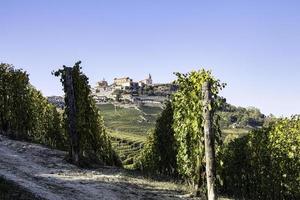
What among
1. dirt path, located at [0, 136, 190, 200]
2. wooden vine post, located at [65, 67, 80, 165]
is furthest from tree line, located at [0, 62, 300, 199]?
dirt path, located at [0, 136, 190, 200]

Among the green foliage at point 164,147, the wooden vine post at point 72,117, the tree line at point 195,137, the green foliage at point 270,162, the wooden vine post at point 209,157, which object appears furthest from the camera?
the green foliage at point 164,147

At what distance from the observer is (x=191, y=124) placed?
92.9ft

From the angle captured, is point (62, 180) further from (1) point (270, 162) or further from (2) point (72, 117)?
(1) point (270, 162)

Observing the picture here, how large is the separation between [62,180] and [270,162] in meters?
16.2

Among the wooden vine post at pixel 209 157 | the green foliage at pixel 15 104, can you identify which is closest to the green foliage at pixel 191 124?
A: the wooden vine post at pixel 209 157

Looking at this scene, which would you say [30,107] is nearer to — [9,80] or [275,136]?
[9,80]

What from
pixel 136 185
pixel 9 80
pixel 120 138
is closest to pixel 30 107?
pixel 9 80

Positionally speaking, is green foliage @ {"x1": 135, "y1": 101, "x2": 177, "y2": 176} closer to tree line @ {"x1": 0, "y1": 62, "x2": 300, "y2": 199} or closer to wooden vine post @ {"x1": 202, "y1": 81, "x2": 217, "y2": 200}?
tree line @ {"x1": 0, "y1": 62, "x2": 300, "y2": 199}

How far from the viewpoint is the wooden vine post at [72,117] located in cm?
3072

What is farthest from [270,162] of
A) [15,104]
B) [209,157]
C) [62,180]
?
[15,104]

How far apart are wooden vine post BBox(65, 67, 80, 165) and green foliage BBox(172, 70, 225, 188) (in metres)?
6.83

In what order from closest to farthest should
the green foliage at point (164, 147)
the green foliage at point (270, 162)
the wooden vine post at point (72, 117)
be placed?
the wooden vine post at point (72, 117) → the green foliage at point (270, 162) → the green foliage at point (164, 147)

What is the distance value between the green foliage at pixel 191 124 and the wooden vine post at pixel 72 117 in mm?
6831

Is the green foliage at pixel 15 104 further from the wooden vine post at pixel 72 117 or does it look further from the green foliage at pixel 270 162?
the green foliage at pixel 270 162
